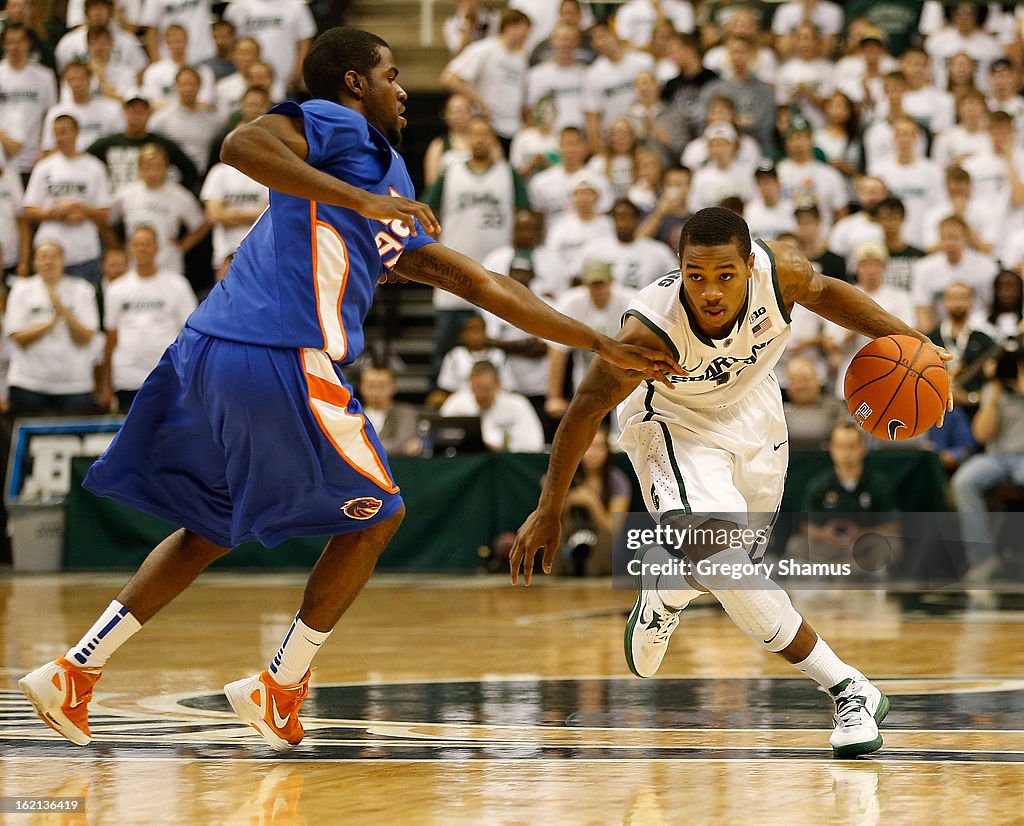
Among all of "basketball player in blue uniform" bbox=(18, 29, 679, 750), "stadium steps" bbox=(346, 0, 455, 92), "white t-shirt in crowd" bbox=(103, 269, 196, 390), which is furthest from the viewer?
"stadium steps" bbox=(346, 0, 455, 92)

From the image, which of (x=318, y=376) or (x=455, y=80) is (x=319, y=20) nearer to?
(x=455, y=80)

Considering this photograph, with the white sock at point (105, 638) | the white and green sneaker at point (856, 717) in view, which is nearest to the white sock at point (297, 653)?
the white sock at point (105, 638)

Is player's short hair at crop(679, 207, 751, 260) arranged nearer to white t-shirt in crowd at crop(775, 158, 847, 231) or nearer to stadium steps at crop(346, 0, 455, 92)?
white t-shirt in crowd at crop(775, 158, 847, 231)

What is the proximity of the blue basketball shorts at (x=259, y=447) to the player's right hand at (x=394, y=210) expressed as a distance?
505 mm

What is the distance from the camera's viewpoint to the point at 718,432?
557cm

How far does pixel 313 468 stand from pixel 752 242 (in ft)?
5.79

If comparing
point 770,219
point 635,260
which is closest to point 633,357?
point 635,260

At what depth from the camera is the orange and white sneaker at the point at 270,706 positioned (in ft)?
16.1

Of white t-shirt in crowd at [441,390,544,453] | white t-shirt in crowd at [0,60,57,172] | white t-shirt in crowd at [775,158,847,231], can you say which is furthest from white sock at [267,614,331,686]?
white t-shirt in crowd at [0,60,57,172]

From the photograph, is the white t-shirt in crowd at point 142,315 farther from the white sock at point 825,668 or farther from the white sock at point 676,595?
the white sock at point 825,668

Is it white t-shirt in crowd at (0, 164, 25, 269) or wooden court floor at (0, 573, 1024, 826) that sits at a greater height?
white t-shirt in crowd at (0, 164, 25, 269)

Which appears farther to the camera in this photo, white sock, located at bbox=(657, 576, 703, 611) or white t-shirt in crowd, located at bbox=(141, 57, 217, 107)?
white t-shirt in crowd, located at bbox=(141, 57, 217, 107)

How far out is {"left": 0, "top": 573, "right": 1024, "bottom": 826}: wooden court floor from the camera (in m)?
4.07

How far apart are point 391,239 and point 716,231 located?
3.44 feet
